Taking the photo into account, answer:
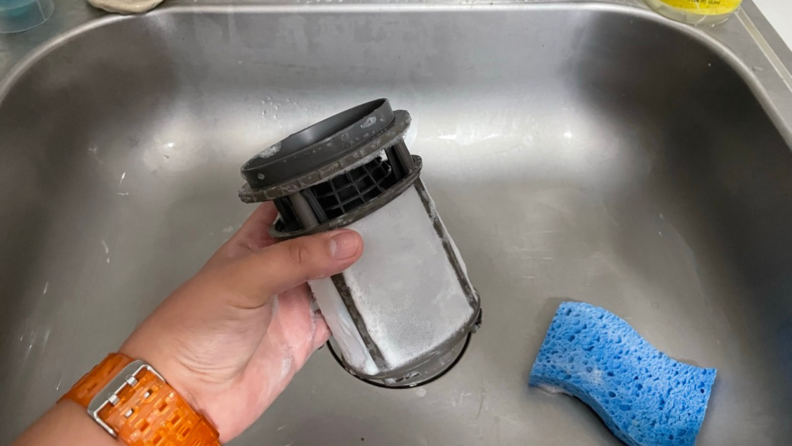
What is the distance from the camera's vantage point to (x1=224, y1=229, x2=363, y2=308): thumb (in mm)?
397

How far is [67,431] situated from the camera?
40 centimetres

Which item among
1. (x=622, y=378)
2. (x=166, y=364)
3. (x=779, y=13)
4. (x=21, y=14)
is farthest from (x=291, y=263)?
(x=779, y=13)

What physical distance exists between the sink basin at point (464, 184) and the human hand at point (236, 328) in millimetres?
82

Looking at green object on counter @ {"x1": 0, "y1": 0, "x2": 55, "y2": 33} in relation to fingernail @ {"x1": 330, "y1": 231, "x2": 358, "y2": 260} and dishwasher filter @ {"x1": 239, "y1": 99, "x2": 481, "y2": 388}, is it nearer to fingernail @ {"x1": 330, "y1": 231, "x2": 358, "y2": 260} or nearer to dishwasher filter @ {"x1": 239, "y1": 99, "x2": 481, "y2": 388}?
dishwasher filter @ {"x1": 239, "y1": 99, "x2": 481, "y2": 388}

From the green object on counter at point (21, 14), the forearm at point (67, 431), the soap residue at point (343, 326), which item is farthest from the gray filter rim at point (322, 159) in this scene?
the green object on counter at point (21, 14)

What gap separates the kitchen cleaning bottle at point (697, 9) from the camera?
2.26ft

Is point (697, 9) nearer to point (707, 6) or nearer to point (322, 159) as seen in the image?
A: point (707, 6)

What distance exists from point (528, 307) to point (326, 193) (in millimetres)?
396

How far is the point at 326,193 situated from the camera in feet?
1.40

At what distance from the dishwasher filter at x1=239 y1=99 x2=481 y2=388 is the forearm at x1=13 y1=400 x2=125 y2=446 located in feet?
0.68

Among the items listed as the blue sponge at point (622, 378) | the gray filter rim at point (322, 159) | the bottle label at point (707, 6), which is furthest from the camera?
the bottle label at point (707, 6)

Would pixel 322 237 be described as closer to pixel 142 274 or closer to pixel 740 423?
pixel 142 274

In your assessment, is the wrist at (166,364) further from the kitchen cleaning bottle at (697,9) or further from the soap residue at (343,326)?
the kitchen cleaning bottle at (697,9)

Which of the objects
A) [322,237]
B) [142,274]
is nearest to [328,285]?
[322,237]
